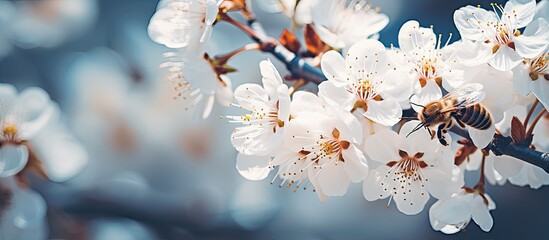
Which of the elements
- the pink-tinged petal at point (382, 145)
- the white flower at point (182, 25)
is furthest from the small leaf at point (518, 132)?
the white flower at point (182, 25)

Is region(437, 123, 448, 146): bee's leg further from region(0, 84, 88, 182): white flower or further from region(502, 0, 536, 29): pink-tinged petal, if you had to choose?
region(0, 84, 88, 182): white flower

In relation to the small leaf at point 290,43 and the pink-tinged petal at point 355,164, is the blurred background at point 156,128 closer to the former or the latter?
the small leaf at point 290,43

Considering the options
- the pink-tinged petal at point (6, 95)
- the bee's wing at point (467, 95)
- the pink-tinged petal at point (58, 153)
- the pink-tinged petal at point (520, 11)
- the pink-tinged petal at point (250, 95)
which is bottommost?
the pink-tinged petal at point (58, 153)

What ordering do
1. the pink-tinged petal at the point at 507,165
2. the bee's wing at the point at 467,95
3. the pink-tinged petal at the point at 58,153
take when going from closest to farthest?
1. the bee's wing at the point at 467,95
2. the pink-tinged petal at the point at 507,165
3. the pink-tinged petal at the point at 58,153

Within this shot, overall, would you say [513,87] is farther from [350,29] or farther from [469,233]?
[469,233]

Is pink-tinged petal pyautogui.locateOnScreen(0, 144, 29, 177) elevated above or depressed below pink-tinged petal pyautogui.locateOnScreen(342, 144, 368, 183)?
below

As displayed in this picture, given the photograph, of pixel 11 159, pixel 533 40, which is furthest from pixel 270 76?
pixel 11 159

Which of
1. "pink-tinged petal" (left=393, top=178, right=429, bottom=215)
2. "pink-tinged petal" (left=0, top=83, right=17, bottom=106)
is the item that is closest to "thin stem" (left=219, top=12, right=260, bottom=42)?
"pink-tinged petal" (left=393, top=178, right=429, bottom=215)
